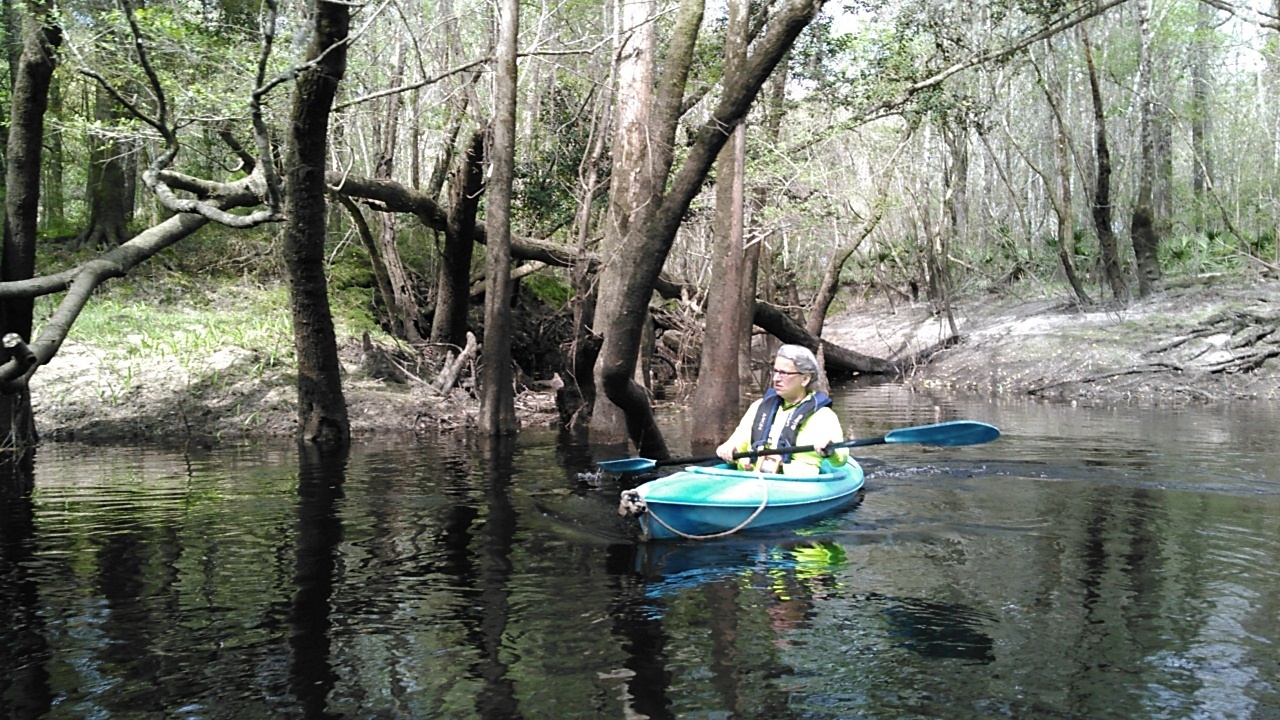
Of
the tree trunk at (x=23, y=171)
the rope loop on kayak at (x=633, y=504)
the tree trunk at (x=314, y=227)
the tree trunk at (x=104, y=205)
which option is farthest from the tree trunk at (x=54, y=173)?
the rope loop on kayak at (x=633, y=504)

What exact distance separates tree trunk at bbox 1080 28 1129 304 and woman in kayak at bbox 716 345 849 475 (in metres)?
13.9

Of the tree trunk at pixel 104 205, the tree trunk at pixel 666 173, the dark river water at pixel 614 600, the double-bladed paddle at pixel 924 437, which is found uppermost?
the tree trunk at pixel 104 205

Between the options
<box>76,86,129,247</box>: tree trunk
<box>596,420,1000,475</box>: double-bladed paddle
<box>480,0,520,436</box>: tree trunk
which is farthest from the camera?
<box>76,86,129,247</box>: tree trunk

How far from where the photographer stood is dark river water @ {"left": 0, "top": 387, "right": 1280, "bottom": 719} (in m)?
4.23

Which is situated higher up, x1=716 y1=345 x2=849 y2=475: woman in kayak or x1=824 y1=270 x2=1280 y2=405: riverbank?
x1=824 y1=270 x2=1280 y2=405: riverbank

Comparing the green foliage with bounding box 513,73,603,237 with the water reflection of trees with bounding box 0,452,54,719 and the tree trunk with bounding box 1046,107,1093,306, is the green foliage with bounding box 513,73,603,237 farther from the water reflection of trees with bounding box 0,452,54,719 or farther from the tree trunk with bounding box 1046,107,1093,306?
the tree trunk with bounding box 1046,107,1093,306

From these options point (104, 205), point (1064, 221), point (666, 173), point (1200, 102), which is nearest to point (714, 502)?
point (666, 173)

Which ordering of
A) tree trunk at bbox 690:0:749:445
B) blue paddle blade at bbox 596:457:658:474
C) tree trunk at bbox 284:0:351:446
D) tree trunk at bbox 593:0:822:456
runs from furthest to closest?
tree trunk at bbox 690:0:749:445 < tree trunk at bbox 284:0:351:446 < blue paddle blade at bbox 596:457:658:474 < tree trunk at bbox 593:0:822:456

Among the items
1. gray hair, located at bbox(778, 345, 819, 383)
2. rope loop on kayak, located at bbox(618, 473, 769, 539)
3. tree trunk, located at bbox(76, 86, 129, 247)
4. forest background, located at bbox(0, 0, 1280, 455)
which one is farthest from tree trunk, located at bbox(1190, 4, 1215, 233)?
tree trunk, located at bbox(76, 86, 129, 247)

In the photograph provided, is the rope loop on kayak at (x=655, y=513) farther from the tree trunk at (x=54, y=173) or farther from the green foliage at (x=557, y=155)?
the tree trunk at (x=54, y=173)

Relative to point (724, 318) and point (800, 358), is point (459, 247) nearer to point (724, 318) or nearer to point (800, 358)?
point (724, 318)

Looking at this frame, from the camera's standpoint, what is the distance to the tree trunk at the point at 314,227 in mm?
9164

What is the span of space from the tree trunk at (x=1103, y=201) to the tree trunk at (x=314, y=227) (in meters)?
14.6

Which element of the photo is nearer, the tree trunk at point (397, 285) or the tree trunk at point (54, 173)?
the tree trunk at point (397, 285)
